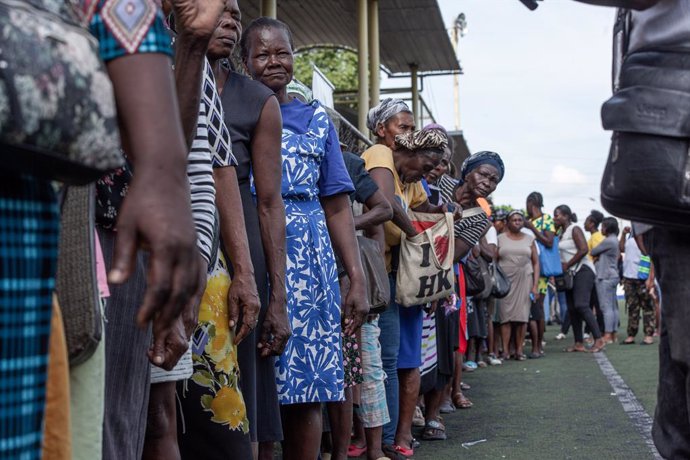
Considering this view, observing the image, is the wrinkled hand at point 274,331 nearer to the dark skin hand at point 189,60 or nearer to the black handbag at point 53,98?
the dark skin hand at point 189,60

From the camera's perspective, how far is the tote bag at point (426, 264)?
648 centimetres

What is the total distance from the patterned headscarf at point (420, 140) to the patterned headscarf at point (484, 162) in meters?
2.55

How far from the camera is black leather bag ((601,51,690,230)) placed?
2.72m

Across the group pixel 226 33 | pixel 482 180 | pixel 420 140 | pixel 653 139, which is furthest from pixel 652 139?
pixel 482 180

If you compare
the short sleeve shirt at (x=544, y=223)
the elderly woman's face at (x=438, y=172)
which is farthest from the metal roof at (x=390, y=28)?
the elderly woman's face at (x=438, y=172)

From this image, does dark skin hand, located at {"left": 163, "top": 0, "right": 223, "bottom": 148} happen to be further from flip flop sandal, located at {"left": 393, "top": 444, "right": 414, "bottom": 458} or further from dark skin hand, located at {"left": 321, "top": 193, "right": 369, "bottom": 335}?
flip flop sandal, located at {"left": 393, "top": 444, "right": 414, "bottom": 458}

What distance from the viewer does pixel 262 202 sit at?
3.94 m

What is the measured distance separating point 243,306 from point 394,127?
3.60m

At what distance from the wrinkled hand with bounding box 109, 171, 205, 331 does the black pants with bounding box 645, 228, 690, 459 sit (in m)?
1.73

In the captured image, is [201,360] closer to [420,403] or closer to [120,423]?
[120,423]

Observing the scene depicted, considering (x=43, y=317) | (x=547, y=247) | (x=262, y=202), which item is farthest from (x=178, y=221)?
(x=547, y=247)

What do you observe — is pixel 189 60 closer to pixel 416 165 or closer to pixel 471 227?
pixel 416 165

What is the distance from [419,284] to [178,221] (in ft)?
16.5

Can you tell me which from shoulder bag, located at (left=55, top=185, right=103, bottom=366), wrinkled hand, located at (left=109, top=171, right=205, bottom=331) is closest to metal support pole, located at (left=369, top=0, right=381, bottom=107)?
shoulder bag, located at (left=55, top=185, right=103, bottom=366)
